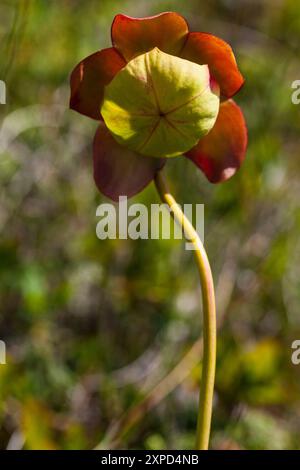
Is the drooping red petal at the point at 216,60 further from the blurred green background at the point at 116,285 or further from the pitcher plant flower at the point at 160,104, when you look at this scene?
the blurred green background at the point at 116,285

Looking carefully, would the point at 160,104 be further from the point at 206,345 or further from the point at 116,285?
the point at 116,285

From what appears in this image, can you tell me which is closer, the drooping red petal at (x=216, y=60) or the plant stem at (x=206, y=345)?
the plant stem at (x=206, y=345)

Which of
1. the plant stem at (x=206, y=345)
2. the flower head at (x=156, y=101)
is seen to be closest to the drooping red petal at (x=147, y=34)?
the flower head at (x=156, y=101)

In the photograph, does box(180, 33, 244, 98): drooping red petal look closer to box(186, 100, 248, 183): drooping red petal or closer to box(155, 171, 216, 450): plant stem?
box(186, 100, 248, 183): drooping red petal

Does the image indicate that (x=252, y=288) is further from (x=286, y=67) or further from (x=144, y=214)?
(x=286, y=67)

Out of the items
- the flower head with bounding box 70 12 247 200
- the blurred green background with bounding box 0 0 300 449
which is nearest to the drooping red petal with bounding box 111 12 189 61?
the flower head with bounding box 70 12 247 200

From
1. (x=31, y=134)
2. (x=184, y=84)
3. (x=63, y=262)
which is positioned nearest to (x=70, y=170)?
(x=31, y=134)

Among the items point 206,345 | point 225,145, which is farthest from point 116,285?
point 206,345
